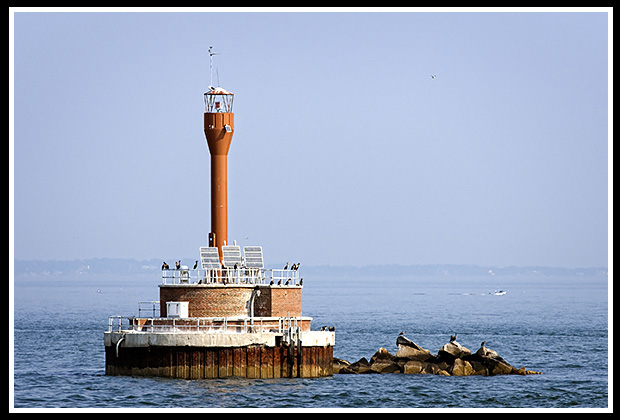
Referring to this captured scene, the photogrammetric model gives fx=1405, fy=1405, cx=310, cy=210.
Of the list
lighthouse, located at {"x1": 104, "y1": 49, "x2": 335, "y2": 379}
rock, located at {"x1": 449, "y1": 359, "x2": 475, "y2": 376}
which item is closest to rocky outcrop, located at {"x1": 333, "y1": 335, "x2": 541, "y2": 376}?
rock, located at {"x1": 449, "y1": 359, "x2": 475, "y2": 376}

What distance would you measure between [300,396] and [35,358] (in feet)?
89.3

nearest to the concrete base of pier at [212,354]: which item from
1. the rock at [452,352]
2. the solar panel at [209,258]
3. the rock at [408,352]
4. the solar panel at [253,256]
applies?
the solar panel at [253,256]

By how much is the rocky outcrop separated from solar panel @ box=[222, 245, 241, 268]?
22.6 ft

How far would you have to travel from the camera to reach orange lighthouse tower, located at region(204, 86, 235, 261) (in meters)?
65.9

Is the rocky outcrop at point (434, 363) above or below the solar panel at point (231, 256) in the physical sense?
below

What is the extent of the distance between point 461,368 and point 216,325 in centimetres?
1286

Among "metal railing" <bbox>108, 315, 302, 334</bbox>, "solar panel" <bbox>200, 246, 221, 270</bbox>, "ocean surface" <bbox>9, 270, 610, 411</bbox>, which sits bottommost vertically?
"ocean surface" <bbox>9, 270, 610, 411</bbox>

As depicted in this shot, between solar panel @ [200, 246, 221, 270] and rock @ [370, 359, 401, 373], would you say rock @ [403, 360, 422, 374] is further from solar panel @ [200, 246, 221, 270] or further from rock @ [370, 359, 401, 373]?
solar panel @ [200, 246, 221, 270]

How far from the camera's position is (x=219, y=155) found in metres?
67.0

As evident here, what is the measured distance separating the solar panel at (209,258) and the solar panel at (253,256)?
4.28 ft

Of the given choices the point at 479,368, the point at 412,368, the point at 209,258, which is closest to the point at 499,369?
the point at 479,368

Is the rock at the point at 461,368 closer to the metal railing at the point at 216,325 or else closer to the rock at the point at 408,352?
the rock at the point at 408,352

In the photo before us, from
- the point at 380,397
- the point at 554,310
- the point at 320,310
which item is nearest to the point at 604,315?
the point at 554,310

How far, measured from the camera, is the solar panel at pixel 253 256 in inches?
2532
